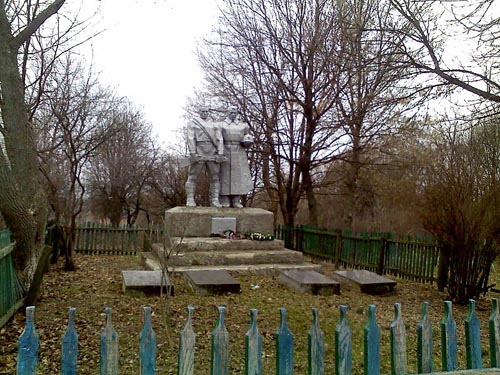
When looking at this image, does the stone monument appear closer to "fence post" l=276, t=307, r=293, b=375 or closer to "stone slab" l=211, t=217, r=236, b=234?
"stone slab" l=211, t=217, r=236, b=234

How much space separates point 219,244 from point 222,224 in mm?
1016

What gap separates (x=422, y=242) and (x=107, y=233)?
10183mm

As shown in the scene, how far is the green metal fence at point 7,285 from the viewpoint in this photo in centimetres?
536

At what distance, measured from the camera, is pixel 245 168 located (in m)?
13.0

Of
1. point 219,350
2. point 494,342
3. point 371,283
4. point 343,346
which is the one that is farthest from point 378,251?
point 219,350

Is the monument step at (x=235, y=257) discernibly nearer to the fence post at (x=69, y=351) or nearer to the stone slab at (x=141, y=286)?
the stone slab at (x=141, y=286)

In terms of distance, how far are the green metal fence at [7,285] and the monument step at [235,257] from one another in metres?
4.12

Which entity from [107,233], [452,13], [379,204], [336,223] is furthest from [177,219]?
[336,223]

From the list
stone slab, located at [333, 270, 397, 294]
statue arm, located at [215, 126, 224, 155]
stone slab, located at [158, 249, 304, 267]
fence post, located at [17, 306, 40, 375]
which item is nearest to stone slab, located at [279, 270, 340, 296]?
stone slab, located at [333, 270, 397, 294]

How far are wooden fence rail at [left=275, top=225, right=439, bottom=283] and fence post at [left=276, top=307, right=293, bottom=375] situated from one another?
8452 millimetres

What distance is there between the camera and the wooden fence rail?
404 inches

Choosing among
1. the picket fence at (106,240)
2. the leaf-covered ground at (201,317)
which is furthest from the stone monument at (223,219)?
the picket fence at (106,240)

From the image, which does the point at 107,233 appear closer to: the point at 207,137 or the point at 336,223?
the point at 207,137

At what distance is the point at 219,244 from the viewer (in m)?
10.9
